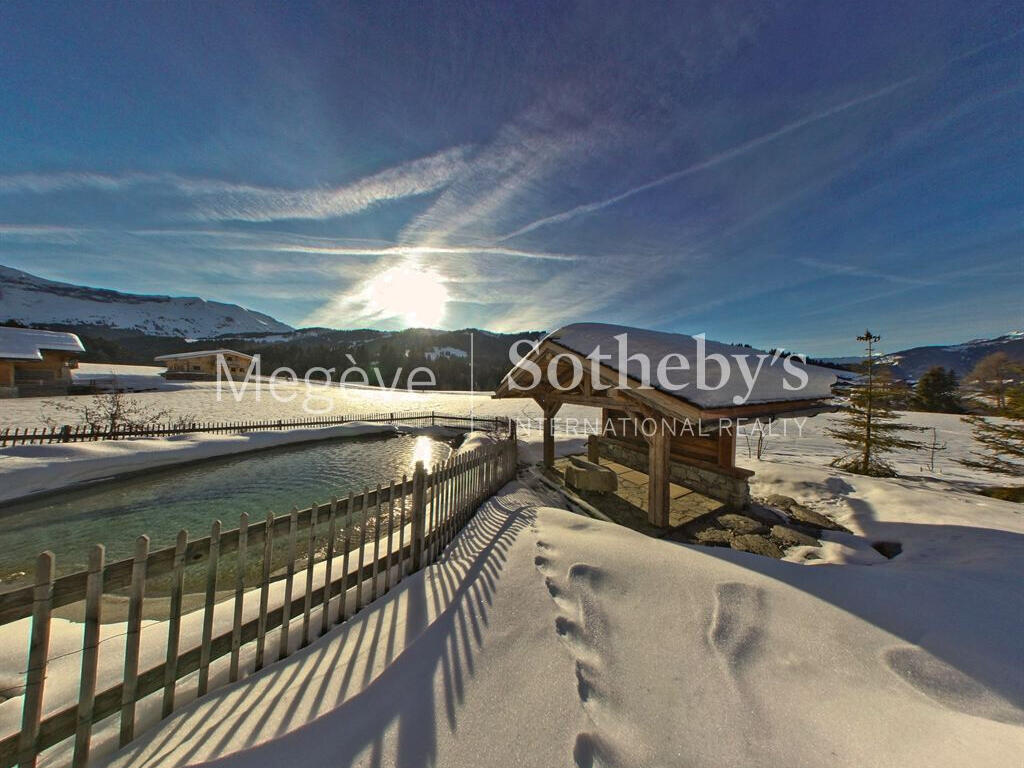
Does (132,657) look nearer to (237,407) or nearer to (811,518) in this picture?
(811,518)

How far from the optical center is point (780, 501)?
27.6 feet

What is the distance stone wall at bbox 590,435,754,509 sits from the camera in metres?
8.09

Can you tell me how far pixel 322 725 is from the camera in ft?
6.92

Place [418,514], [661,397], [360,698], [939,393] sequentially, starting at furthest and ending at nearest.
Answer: [939,393]
[661,397]
[418,514]
[360,698]

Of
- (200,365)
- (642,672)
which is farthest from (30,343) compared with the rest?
(642,672)

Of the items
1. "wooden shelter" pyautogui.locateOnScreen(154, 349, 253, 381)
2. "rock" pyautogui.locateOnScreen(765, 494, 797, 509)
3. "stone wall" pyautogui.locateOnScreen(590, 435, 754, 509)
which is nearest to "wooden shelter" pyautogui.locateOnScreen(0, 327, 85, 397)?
"wooden shelter" pyautogui.locateOnScreen(154, 349, 253, 381)

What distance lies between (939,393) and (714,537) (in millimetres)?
42994

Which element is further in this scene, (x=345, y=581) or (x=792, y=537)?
(x=792, y=537)

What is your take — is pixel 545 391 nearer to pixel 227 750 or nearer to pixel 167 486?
pixel 227 750

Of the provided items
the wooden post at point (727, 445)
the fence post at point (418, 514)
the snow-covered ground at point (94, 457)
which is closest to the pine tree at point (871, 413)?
the wooden post at point (727, 445)

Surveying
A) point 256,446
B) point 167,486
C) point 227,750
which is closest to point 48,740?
point 227,750

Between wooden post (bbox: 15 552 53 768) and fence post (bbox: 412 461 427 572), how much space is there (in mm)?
2820

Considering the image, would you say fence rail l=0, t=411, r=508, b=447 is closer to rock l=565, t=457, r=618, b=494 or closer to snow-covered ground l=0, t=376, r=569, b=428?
snow-covered ground l=0, t=376, r=569, b=428

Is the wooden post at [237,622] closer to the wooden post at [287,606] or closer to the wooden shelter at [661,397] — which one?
the wooden post at [287,606]
